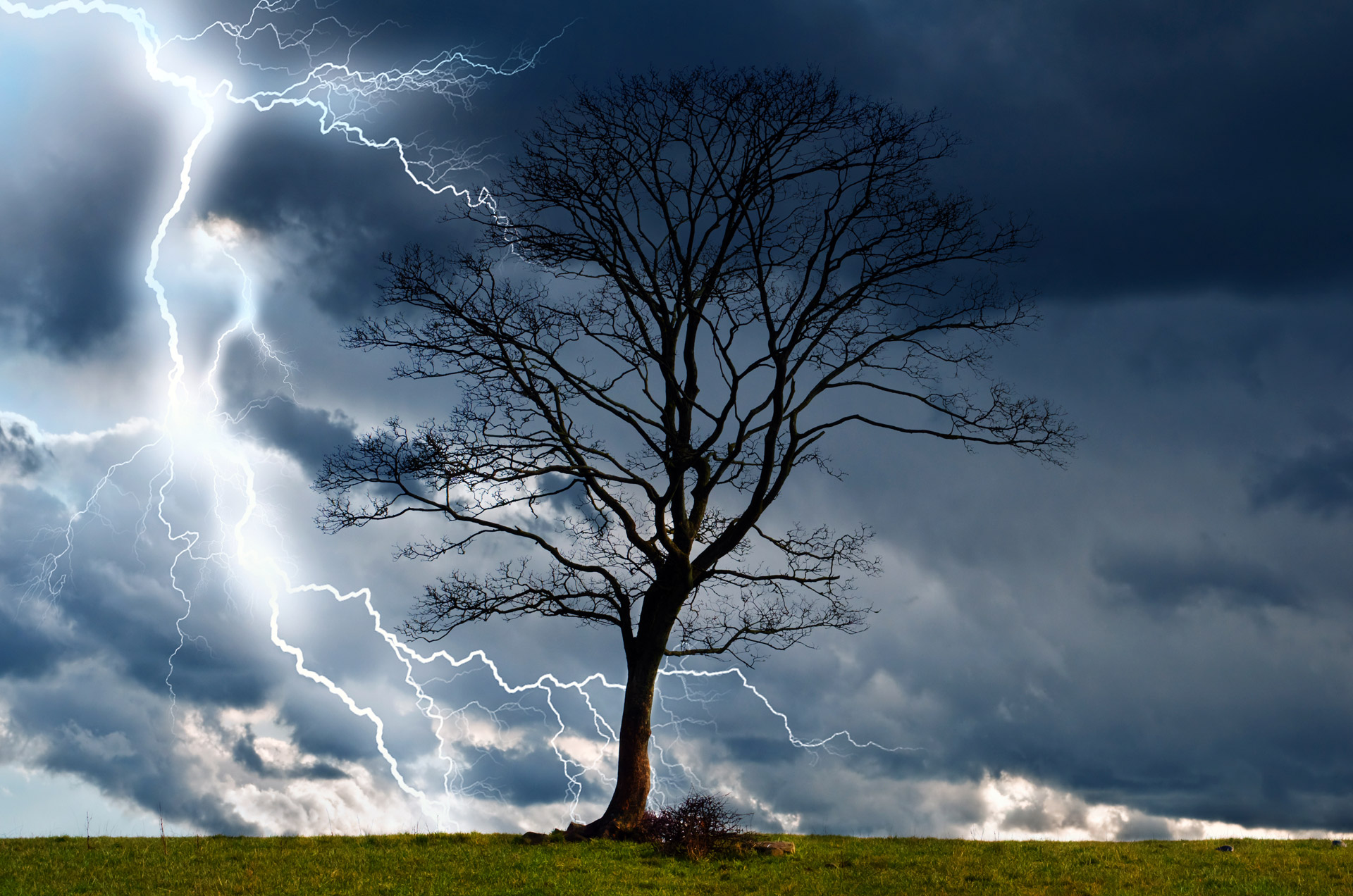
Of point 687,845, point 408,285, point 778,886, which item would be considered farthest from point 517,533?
point 778,886

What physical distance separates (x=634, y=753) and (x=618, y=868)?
110 inches

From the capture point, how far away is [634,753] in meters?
15.1

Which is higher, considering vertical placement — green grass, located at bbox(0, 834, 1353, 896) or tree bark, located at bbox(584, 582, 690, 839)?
tree bark, located at bbox(584, 582, 690, 839)

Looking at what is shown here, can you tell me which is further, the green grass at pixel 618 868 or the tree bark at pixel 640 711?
the tree bark at pixel 640 711

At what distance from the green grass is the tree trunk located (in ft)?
2.32

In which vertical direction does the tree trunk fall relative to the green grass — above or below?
above

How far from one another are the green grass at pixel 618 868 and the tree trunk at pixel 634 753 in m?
0.71

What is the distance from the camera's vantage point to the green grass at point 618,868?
11406 mm

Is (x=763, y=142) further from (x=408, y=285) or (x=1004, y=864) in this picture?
(x=1004, y=864)

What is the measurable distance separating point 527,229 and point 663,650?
24.8 ft

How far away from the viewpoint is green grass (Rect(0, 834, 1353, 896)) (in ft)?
37.4

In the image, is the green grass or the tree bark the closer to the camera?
the green grass

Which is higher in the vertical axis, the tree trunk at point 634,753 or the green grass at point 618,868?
the tree trunk at point 634,753

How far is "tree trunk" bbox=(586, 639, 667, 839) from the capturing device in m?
14.8
